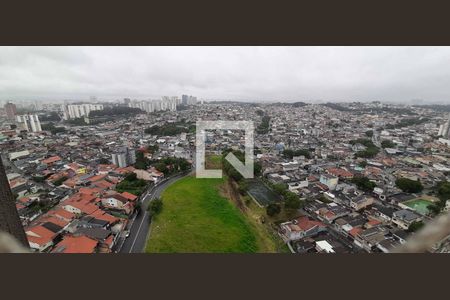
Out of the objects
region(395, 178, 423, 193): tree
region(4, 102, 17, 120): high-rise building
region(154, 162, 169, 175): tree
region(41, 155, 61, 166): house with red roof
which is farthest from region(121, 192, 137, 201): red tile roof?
region(4, 102, 17, 120): high-rise building

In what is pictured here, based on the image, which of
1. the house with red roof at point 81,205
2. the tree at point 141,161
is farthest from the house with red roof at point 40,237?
the tree at point 141,161

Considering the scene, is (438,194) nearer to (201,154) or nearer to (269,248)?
(269,248)

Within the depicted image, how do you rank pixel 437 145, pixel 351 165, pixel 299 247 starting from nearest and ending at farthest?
pixel 299 247
pixel 351 165
pixel 437 145

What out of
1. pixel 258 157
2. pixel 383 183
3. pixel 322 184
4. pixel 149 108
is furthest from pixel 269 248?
pixel 149 108

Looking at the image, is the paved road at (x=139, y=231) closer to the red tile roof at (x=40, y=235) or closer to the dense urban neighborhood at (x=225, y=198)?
the dense urban neighborhood at (x=225, y=198)

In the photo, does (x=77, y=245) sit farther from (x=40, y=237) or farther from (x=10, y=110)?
(x=10, y=110)

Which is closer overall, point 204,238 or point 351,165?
point 204,238

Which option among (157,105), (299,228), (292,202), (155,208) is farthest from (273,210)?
(157,105)
